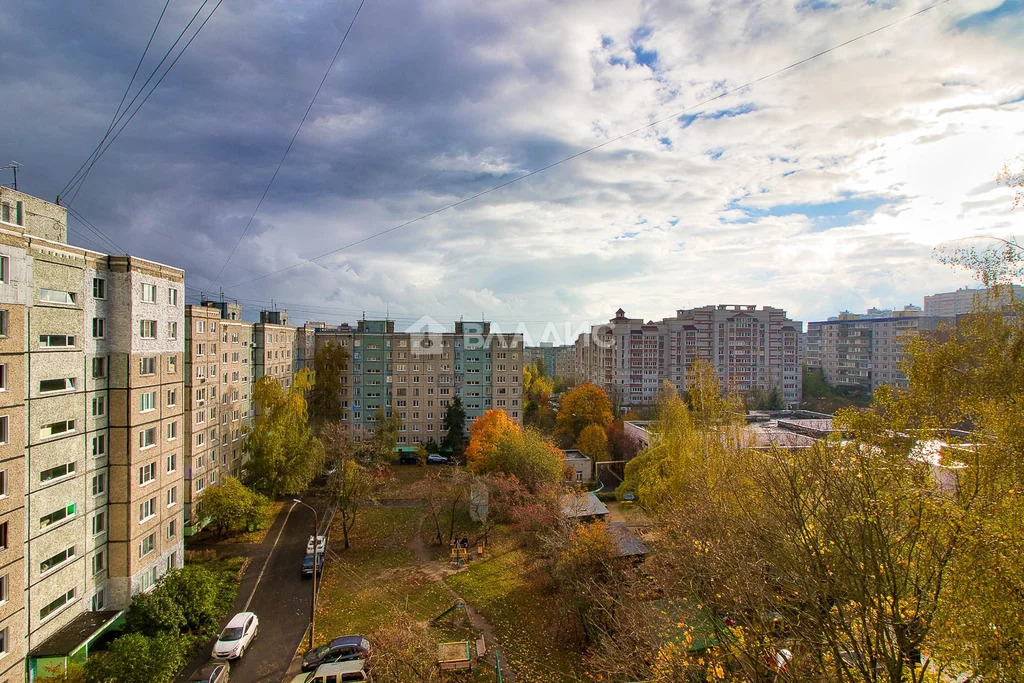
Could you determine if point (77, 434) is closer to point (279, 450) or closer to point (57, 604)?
point (57, 604)

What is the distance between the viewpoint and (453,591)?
1609cm

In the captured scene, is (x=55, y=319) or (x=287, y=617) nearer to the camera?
(x=55, y=319)

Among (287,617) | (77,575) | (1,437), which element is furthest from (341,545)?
(1,437)

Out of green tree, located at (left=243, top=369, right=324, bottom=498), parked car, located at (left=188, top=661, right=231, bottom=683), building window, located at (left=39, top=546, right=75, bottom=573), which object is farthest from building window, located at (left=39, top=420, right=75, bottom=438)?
green tree, located at (left=243, top=369, right=324, bottom=498)

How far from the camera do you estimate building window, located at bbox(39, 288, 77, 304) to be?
10.9m

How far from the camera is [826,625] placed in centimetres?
623

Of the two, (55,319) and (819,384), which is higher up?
(55,319)

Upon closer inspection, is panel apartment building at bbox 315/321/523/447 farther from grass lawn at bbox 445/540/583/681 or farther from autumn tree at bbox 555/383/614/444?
grass lawn at bbox 445/540/583/681

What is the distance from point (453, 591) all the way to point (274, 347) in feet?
70.8

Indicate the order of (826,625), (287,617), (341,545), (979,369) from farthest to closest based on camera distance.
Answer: (341,545), (287,617), (979,369), (826,625)

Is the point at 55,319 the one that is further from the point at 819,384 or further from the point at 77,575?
the point at 819,384

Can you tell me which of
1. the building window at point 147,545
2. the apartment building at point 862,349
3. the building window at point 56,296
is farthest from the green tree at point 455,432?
the apartment building at point 862,349

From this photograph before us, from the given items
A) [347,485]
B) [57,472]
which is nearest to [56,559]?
[57,472]

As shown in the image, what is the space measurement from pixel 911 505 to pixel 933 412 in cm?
395
